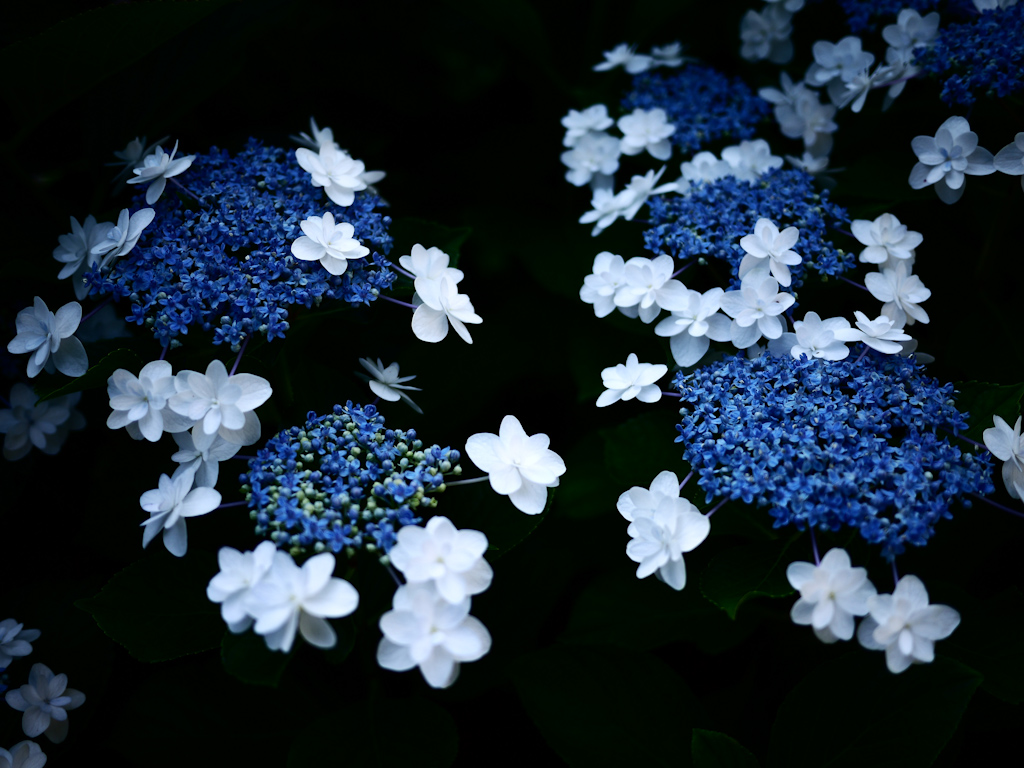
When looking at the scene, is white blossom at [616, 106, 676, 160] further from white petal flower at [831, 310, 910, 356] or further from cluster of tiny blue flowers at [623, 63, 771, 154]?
white petal flower at [831, 310, 910, 356]

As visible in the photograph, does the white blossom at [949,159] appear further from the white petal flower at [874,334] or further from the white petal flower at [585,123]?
the white petal flower at [585,123]

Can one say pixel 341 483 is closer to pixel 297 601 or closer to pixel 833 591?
pixel 297 601

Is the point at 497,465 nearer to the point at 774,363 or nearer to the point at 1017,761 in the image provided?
the point at 774,363

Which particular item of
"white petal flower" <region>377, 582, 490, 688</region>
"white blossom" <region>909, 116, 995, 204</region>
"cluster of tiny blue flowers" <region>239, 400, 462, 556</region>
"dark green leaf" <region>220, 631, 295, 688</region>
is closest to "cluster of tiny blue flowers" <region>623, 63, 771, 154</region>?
"white blossom" <region>909, 116, 995, 204</region>

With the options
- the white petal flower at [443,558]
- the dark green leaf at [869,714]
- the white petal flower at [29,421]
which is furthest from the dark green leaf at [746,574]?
the white petal flower at [29,421]

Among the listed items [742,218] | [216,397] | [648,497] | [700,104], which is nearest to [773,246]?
[742,218]

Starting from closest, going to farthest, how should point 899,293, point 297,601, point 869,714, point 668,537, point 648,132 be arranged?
point 297,601 < point 668,537 < point 869,714 < point 899,293 < point 648,132
